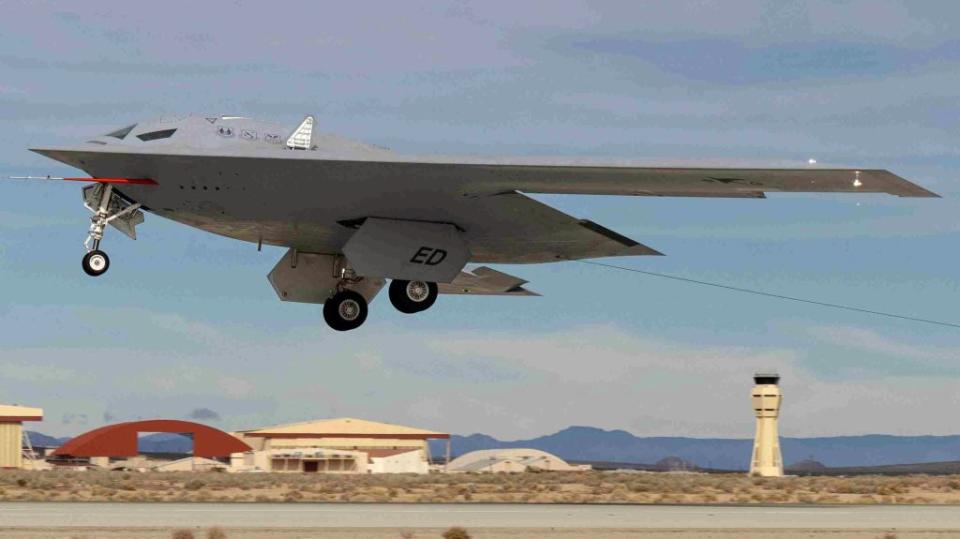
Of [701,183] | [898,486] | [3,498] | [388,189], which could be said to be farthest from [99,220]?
[898,486]

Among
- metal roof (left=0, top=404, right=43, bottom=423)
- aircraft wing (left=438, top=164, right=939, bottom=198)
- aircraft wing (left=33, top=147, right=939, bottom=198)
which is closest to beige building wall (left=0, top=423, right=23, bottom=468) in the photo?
metal roof (left=0, top=404, right=43, bottom=423)

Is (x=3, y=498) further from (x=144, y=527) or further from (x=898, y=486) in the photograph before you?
(x=898, y=486)

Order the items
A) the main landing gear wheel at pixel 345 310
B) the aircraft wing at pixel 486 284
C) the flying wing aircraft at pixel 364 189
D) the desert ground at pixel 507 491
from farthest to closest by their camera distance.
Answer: the desert ground at pixel 507 491 → the aircraft wing at pixel 486 284 → the main landing gear wheel at pixel 345 310 → the flying wing aircraft at pixel 364 189

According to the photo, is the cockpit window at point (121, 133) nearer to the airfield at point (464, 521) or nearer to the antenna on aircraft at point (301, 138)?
the antenna on aircraft at point (301, 138)

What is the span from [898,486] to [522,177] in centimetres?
3048

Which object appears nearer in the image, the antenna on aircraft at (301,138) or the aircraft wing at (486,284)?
the antenna on aircraft at (301,138)

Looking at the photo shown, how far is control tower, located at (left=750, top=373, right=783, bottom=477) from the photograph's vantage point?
64812 mm

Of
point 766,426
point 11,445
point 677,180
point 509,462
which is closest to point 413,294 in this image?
point 677,180

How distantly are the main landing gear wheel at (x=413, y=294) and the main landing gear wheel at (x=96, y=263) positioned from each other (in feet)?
17.1

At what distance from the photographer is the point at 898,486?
47969 mm

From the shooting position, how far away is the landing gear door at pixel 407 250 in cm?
2383

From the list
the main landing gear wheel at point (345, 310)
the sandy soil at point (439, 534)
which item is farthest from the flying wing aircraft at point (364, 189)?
the sandy soil at point (439, 534)

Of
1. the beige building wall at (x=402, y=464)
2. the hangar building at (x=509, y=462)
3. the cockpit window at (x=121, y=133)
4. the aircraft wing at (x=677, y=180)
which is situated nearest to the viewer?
the aircraft wing at (x=677, y=180)

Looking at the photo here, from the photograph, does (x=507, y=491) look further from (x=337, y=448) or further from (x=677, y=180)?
(x=337, y=448)
